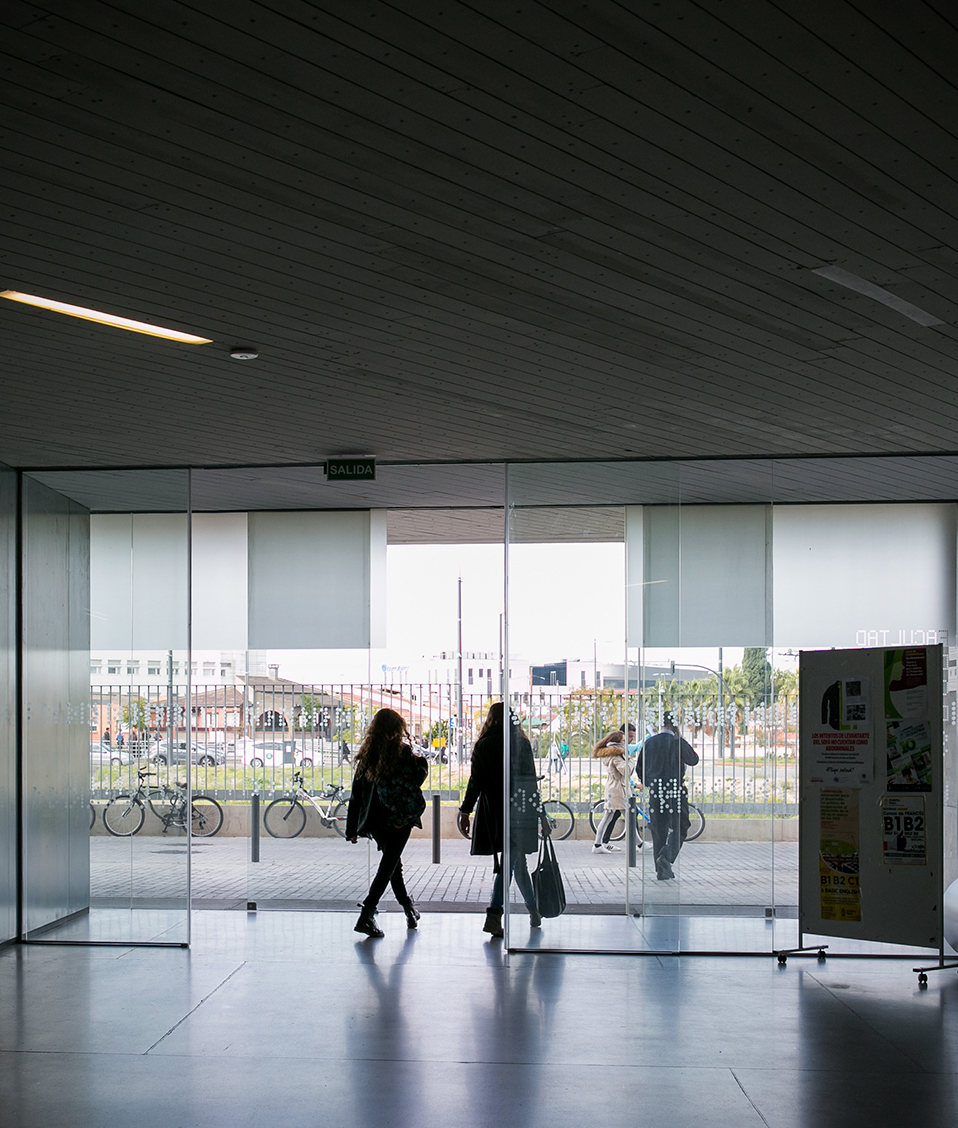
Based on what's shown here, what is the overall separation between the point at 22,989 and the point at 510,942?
3.17 metres

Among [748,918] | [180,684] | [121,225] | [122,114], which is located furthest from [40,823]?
[122,114]

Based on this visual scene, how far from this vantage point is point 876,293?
4.79 metres

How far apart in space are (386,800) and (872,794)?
3504 mm

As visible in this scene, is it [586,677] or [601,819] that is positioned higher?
[586,677]

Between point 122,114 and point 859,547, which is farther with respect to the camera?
point 859,547

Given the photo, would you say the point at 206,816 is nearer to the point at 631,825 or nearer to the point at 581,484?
the point at 631,825

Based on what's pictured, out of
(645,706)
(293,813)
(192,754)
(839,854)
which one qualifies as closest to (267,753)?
(293,813)

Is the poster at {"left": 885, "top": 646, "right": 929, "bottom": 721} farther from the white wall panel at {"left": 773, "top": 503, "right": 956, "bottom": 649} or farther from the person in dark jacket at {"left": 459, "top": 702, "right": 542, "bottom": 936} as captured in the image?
the person in dark jacket at {"left": 459, "top": 702, "right": 542, "bottom": 936}

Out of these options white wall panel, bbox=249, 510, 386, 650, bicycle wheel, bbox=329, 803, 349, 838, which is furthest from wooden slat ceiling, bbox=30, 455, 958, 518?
bicycle wheel, bbox=329, 803, 349, 838

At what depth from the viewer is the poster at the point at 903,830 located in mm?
7301

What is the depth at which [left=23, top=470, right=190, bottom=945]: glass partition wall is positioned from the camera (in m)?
8.49

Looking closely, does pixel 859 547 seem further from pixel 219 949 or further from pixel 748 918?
pixel 219 949

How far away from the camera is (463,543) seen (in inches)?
501

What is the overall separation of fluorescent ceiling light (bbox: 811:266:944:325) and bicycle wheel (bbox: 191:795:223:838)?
25.5 feet
